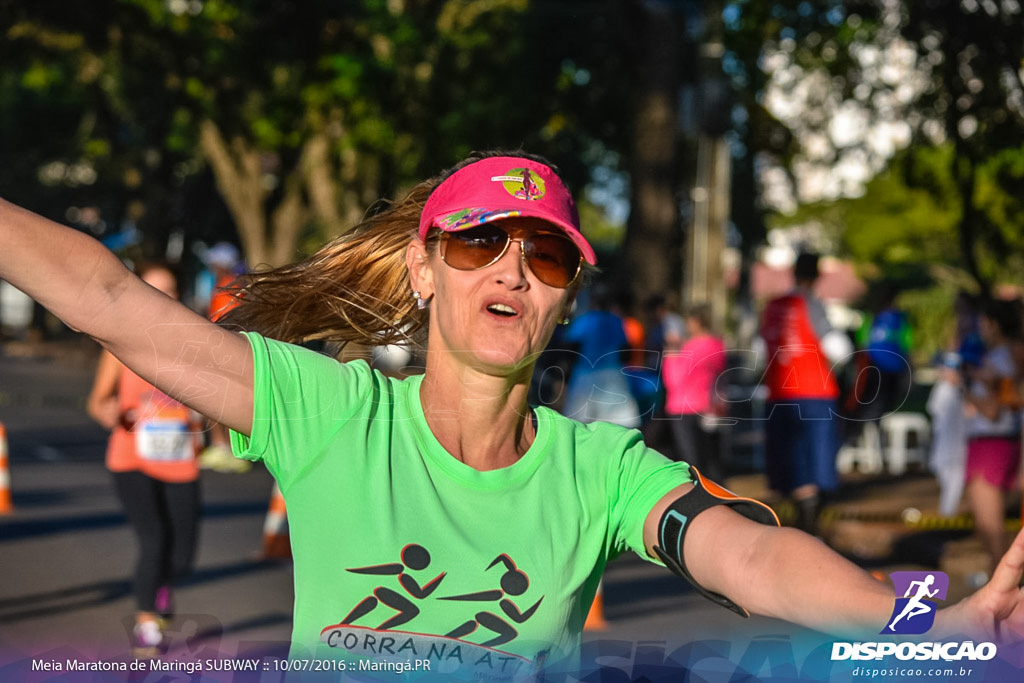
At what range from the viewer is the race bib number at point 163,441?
6.57 meters

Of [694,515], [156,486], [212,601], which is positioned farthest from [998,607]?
[212,601]

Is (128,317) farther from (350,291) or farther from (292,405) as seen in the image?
(350,291)

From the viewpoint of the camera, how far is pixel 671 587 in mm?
8820

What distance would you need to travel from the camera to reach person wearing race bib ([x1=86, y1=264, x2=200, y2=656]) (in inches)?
256

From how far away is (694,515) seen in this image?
219 cm

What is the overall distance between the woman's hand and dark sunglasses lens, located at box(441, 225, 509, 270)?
Result: 967 mm

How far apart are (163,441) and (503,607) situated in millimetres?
4661

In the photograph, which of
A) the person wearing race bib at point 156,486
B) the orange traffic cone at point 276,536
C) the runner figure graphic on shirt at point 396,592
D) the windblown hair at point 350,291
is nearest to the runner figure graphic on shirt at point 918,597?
the runner figure graphic on shirt at point 396,592

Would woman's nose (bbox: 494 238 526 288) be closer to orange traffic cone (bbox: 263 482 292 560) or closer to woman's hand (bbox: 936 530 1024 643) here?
woman's hand (bbox: 936 530 1024 643)

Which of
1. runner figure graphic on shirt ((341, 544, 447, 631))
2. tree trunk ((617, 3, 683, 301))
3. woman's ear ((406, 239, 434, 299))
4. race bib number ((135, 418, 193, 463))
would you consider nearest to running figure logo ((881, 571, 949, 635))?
runner figure graphic on shirt ((341, 544, 447, 631))

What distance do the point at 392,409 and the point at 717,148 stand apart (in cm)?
1299

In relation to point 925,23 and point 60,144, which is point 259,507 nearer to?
point 925,23

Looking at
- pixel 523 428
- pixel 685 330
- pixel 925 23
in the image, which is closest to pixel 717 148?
pixel 685 330

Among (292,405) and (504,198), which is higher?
(504,198)
